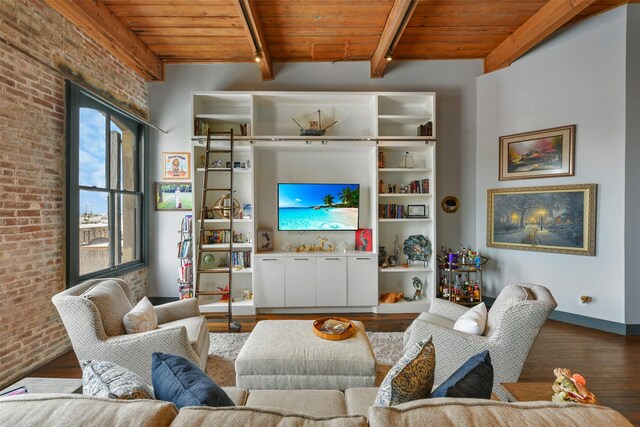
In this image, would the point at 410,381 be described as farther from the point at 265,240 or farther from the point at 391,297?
the point at 265,240

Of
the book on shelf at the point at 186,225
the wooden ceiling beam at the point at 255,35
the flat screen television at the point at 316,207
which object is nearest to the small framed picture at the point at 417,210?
the flat screen television at the point at 316,207

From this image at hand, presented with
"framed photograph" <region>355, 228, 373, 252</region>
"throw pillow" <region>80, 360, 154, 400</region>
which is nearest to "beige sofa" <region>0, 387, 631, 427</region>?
"throw pillow" <region>80, 360, 154, 400</region>

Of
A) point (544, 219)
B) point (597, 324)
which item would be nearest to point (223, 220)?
point (544, 219)

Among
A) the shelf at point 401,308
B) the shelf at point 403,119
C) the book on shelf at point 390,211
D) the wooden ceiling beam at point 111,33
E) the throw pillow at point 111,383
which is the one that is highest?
the wooden ceiling beam at point 111,33

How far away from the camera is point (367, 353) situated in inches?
81.4

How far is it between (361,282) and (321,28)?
10.5 ft

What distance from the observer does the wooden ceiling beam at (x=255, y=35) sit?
2.93 meters

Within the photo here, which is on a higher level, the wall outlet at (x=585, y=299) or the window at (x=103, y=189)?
Result: the window at (x=103, y=189)

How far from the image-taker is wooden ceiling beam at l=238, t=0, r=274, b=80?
9.60 ft

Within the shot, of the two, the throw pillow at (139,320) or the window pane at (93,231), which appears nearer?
the throw pillow at (139,320)

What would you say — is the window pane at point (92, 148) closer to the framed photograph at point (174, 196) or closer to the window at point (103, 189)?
the window at point (103, 189)

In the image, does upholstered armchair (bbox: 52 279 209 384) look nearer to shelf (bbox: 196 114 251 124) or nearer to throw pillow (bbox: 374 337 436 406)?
throw pillow (bbox: 374 337 436 406)

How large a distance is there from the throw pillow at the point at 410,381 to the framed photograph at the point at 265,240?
327cm

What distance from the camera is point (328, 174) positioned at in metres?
4.40
